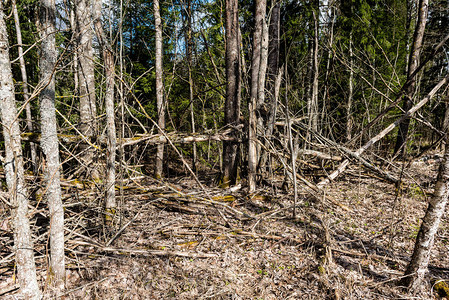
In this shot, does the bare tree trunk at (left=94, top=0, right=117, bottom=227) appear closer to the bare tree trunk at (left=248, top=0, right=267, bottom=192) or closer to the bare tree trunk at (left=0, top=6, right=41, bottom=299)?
the bare tree trunk at (left=0, top=6, right=41, bottom=299)

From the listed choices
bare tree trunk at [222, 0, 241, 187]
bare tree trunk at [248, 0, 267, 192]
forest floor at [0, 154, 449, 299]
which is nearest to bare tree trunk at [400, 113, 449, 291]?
forest floor at [0, 154, 449, 299]

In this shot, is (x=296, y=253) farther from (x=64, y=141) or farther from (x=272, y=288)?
(x=64, y=141)

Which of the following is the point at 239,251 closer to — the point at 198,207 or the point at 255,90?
the point at 198,207

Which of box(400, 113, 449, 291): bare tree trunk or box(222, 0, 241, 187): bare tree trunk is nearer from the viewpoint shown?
box(400, 113, 449, 291): bare tree trunk

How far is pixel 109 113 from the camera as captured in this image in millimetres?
3959

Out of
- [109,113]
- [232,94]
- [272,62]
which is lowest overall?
[109,113]

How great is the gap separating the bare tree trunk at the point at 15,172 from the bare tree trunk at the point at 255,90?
4107 millimetres

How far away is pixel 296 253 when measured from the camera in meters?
4.19

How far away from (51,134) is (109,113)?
1.15 meters

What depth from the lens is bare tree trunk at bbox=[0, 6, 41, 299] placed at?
7.56ft

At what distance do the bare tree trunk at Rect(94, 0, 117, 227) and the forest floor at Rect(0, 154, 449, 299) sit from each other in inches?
9.2

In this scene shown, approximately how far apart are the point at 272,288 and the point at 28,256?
298cm

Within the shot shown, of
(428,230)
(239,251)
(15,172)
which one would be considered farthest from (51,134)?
(428,230)

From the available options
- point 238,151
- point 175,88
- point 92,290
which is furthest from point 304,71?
point 92,290
